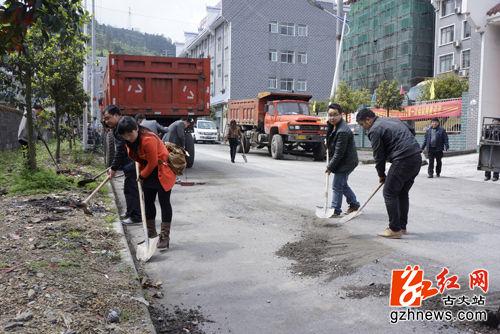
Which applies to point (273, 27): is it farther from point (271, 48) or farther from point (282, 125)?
point (282, 125)

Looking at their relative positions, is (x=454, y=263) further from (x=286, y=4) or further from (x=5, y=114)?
(x=286, y=4)

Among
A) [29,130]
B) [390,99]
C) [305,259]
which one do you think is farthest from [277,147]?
[305,259]

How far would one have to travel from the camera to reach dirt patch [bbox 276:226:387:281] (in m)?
4.60

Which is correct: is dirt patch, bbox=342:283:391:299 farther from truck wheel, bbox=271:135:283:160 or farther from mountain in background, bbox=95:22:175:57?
mountain in background, bbox=95:22:175:57

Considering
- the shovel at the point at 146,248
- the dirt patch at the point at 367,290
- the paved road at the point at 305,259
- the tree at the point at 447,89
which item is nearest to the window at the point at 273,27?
the tree at the point at 447,89

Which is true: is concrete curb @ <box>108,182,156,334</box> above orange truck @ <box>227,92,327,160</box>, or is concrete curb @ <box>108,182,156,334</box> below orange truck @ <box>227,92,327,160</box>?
below

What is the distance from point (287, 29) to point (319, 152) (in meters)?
32.3

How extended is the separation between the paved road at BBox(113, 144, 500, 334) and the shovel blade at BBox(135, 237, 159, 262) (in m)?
0.10

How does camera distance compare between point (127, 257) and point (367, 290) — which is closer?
point (367, 290)

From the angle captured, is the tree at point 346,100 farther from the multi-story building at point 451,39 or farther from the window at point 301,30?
the window at point 301,30

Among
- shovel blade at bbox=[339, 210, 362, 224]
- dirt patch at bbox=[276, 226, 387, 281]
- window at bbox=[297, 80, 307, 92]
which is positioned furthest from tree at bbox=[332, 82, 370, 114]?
dirt patch at bbox=[276, 226, 387, 281]

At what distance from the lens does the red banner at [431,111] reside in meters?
20.8

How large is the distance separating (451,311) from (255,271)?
191cm

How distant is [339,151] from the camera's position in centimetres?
686
